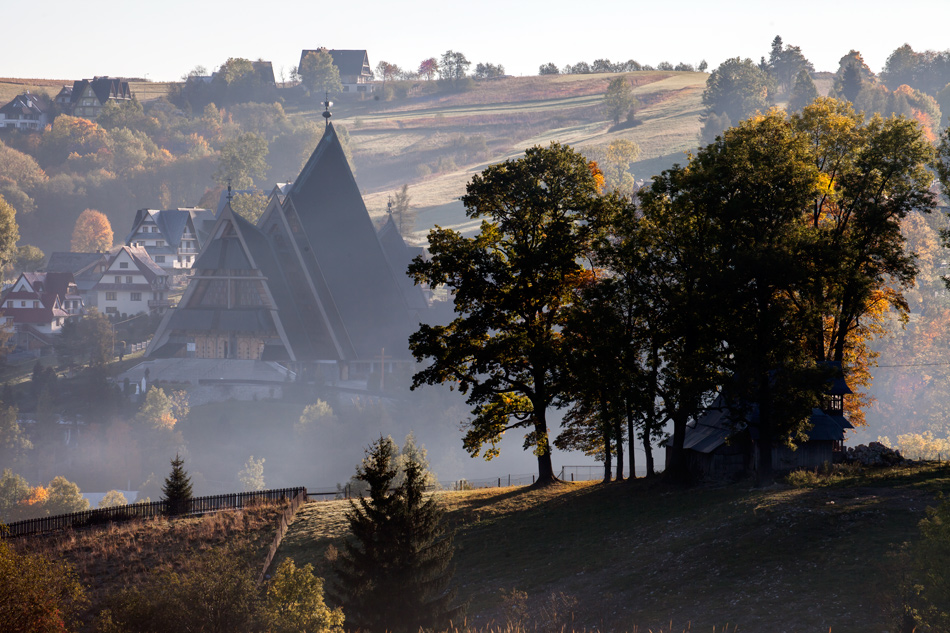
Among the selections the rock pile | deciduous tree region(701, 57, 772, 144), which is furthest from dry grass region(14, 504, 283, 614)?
deciduous tree region(701, 57, 772, 144)

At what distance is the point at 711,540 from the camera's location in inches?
861

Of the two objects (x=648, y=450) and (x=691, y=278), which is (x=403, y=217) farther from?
(x=691, y=278)

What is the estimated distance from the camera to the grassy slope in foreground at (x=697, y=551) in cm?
1775

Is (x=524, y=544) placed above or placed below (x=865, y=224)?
below

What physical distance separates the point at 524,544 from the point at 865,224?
1599cm

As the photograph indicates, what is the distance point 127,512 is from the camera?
32656 mm

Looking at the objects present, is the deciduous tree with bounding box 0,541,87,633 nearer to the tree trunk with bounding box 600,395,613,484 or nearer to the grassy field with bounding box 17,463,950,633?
the grassy field with bounding box 17,463,950,633

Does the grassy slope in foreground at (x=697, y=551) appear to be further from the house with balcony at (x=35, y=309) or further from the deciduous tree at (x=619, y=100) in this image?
the deciduous tree at (x=619, y=100)

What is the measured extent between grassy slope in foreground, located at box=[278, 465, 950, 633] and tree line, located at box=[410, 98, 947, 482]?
3081 mm

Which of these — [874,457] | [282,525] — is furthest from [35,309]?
[874,457]

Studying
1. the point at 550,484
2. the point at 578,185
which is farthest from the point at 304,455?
the point at 578,185

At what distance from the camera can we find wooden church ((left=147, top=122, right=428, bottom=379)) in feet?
267

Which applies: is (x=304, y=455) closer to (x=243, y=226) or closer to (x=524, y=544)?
(x=243, y=226)

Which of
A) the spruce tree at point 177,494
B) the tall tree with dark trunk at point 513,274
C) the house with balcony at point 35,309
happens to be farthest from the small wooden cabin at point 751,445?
the house with balcony at point 35,309
